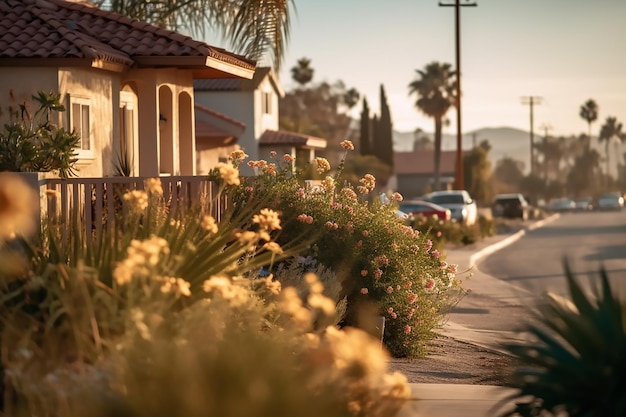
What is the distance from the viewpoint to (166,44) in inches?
768

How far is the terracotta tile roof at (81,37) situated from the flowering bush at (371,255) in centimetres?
433

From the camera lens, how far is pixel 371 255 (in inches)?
543

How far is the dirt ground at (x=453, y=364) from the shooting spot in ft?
37.1

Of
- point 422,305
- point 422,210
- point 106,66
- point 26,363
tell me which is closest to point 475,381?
point 422,305

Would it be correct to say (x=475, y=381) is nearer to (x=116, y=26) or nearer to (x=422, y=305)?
(x=422, y=305)

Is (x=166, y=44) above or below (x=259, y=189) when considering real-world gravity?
above

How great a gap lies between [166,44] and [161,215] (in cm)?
1009

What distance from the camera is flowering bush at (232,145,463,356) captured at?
1359 cm

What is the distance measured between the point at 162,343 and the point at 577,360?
2.21 metres

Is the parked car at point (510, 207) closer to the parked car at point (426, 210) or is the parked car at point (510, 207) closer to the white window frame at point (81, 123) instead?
the parked car at point (426, 210)

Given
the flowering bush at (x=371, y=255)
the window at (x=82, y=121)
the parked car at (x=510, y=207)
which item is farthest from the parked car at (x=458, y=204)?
the flowering bush at (x=371, y=255)

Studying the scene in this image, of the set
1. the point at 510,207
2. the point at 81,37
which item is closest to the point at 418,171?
the point at 510,207

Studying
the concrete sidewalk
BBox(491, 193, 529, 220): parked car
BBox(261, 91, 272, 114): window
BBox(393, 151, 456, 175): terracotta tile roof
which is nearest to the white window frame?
the concrete sidewalk

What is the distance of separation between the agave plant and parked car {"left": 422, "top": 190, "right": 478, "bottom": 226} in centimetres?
4317
